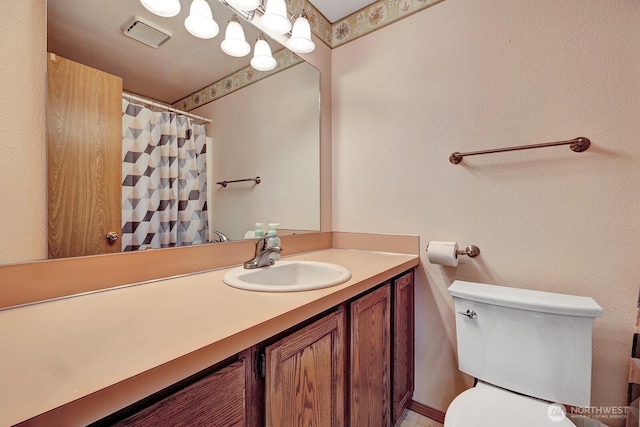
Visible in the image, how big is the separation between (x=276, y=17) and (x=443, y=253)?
4.46ft

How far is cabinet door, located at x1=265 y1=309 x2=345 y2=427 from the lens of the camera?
0.68m

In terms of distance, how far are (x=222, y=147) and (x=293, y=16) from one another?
85 centimetres

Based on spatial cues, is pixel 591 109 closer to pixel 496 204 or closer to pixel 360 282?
pixel 496 204

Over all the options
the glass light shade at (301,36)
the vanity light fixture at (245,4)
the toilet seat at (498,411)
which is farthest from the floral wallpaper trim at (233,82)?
the toilet seat at (498,411)

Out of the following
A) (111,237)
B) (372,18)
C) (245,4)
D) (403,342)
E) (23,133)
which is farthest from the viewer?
(372,18)

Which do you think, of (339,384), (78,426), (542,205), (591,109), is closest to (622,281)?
(542,205)

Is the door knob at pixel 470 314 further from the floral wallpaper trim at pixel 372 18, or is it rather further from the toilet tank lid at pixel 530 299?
the floral wallpaper trim at pixel 372 18

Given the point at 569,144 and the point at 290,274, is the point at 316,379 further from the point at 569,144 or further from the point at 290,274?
the point at 569,144

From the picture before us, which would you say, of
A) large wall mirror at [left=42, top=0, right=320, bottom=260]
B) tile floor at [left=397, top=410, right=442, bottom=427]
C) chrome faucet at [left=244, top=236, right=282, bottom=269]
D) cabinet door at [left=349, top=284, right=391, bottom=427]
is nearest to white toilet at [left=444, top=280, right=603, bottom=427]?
cabinet door at [left=349, top=284, right=391, bottom=427]

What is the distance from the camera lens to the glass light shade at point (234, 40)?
124 centimetres

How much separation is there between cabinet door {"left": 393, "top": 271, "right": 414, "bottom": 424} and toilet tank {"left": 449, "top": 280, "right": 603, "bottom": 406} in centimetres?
25

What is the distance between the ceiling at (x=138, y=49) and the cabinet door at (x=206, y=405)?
944 millimetres

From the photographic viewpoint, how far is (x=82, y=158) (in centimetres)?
83

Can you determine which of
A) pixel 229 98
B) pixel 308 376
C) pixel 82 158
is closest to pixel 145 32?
pixel 229 98
